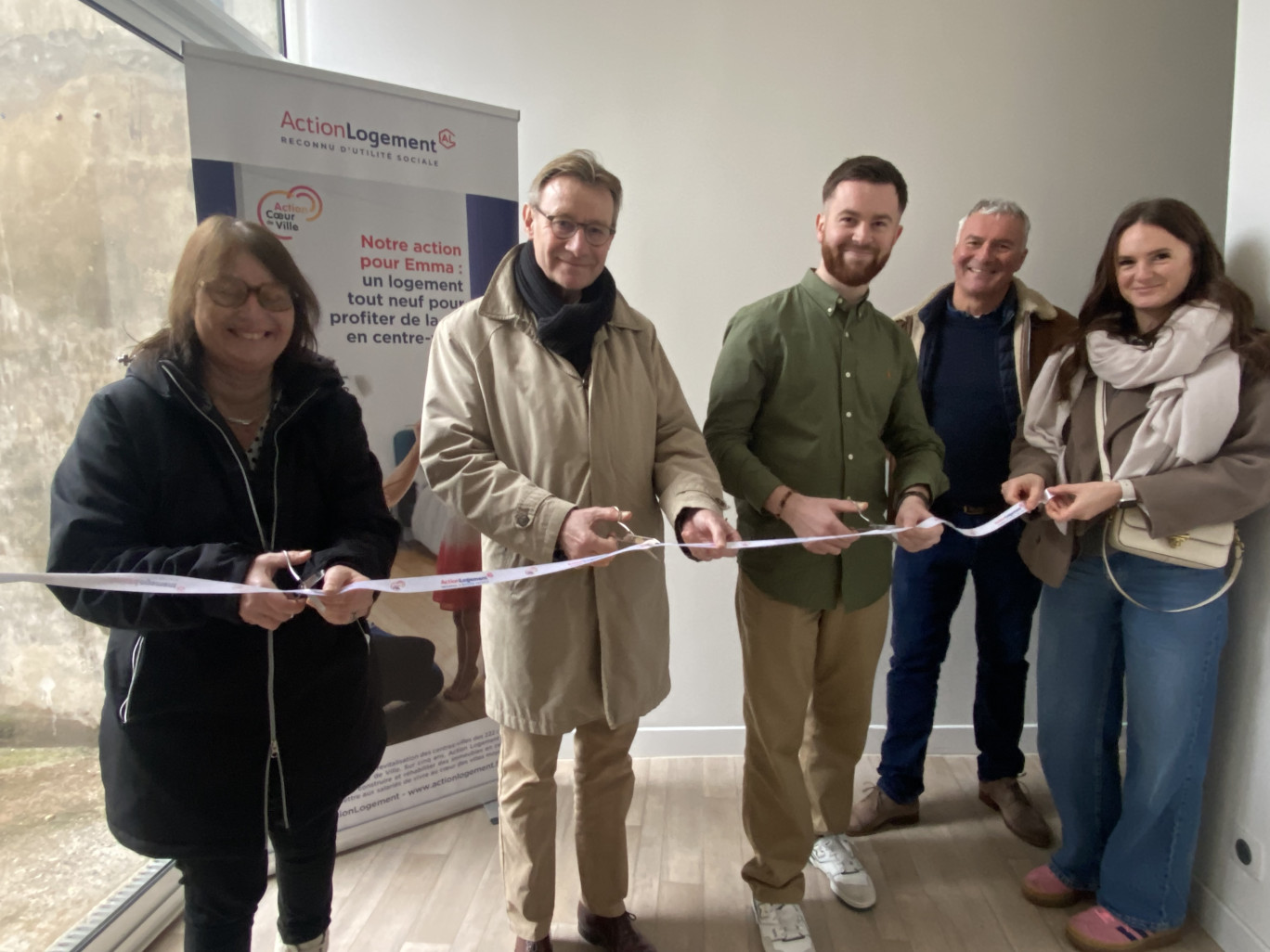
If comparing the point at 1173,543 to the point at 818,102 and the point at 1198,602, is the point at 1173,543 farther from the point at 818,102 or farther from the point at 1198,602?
the point at 818,102

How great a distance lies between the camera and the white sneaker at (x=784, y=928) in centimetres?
199

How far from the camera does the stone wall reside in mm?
1927

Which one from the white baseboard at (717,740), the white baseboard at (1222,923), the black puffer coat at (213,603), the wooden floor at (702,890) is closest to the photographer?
the black puffer coat at (213,603)

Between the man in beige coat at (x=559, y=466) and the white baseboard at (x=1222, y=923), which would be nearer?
the man in beige coat at (x=559, y=466)

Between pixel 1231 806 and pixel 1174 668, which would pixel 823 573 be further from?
Answer: pixel 1231 806

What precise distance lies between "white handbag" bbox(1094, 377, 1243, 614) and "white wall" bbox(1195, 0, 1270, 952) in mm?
195

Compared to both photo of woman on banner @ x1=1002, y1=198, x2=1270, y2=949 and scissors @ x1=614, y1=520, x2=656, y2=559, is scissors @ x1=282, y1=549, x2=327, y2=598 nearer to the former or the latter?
scissors @ x1=614, y1=520, x2=656, y2=559

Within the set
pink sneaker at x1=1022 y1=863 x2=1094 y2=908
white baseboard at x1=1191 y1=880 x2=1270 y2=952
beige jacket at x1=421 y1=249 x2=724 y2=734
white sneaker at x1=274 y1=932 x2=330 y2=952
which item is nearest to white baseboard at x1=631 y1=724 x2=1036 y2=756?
pink sneaker at x1=1022 y1=863 x2=1094 y2=908

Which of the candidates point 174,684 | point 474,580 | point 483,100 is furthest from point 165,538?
point 483,100

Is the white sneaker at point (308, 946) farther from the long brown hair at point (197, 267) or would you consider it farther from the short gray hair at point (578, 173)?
the short gray hair at point (578, 173)

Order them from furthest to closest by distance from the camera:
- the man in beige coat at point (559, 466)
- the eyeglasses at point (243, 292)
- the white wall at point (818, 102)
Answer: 1. the white wall at point (818, 102)
2. the man in beige coat at point (559, 466)
3. the eyeglasses at point (243, 292)

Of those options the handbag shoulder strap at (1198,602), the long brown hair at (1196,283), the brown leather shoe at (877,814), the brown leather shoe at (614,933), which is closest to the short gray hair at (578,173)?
the long brown hair at (1196,283)

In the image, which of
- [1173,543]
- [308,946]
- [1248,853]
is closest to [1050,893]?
[1248,853]

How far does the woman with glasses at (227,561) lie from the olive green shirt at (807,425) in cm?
93
